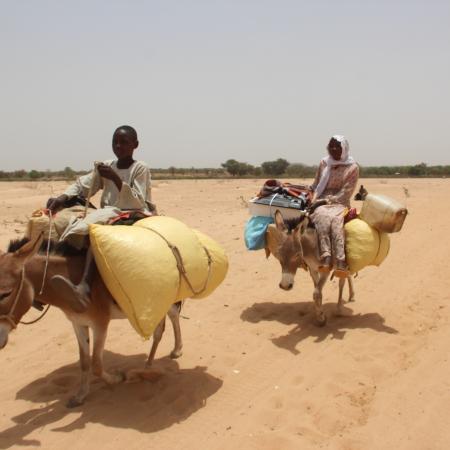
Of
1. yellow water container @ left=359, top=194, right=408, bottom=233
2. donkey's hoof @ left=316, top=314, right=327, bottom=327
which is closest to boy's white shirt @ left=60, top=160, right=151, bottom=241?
donkey's hoof @ left=316, top=314, right=327, bottom=327

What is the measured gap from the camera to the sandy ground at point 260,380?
4.12 m

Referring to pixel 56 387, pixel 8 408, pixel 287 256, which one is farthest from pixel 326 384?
pixel 8 408

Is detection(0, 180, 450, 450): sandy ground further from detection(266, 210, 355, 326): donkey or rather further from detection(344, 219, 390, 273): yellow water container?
detection(344, 219, 390, 273): yellow water container

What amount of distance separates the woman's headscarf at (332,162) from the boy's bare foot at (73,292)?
13.1 ft

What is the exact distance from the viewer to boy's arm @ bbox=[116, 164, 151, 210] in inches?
194

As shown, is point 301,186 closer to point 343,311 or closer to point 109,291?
point 343,311

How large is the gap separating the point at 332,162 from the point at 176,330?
3215mm

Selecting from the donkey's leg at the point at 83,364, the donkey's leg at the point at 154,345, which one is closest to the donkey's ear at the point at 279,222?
the donkey's leg at the point at 154,345

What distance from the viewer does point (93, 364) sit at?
15.2 feet

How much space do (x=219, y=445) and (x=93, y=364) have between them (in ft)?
4.66

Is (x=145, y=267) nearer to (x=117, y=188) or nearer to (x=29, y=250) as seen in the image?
(x=29, y=250)

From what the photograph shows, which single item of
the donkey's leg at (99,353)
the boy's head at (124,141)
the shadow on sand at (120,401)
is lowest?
the shadow on sand at (120,401)

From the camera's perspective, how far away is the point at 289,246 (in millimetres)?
6371

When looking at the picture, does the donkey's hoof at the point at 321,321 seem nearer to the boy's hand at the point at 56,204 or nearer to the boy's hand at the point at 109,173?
the boy's hand at the point at 109,173
